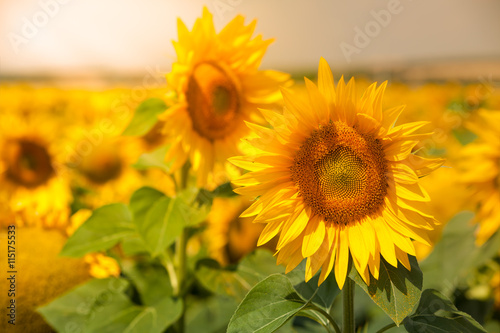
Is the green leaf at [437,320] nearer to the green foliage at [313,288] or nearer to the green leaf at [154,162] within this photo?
the green foliage at [313,288]

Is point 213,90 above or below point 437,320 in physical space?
above

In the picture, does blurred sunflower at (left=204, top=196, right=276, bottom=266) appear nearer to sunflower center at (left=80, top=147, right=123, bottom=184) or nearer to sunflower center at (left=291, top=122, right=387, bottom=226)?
sunflower center at (left=80, top=147, right=123, bottom=184)

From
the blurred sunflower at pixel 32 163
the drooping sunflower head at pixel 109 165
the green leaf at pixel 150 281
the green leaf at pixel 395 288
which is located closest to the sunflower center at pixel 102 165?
the drooping sunflower head at pixel 109 165

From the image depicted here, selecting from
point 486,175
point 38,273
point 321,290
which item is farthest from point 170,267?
point 486,175

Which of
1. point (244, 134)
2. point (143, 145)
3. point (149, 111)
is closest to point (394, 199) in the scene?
point (244, 134)

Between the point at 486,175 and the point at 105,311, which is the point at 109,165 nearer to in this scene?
the point at 105,311

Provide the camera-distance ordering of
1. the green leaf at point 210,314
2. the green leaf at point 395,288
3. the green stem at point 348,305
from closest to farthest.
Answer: the green leaf at point 395,288, the green stem at point 348,305, the green leaf at point 210,314

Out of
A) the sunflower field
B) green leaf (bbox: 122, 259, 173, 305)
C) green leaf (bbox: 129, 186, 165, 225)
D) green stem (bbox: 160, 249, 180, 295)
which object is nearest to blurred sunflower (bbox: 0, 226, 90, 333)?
the sunflower field
